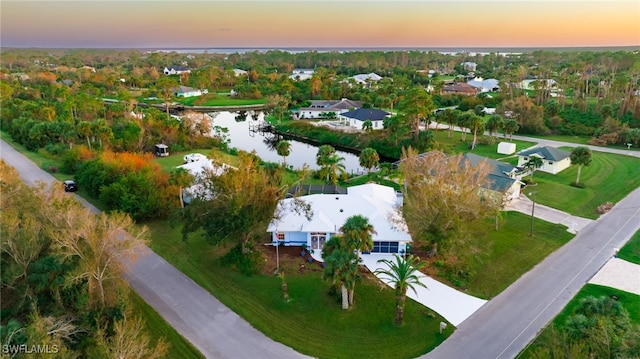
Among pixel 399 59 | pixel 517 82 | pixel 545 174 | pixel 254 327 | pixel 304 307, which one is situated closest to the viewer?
pixel 254 327

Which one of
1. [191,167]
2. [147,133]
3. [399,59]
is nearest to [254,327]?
[191,167]

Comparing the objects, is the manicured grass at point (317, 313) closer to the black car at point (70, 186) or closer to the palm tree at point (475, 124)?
the black car at point (70, 186)

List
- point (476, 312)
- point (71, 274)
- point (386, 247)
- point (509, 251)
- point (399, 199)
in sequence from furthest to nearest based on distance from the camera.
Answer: point (399, 199), point (509, 251), point (386, 247), point (476, 312), point (71, 274)

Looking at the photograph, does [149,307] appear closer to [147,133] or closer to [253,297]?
[253,297]

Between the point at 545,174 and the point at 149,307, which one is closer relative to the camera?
the point at 149,307

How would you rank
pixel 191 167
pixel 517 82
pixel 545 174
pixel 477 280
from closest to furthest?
1. pixel 477 280
2. pixel 191 167
3. pixel 545 174
4. pixel 517 82

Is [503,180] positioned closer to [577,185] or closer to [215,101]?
[577,185]

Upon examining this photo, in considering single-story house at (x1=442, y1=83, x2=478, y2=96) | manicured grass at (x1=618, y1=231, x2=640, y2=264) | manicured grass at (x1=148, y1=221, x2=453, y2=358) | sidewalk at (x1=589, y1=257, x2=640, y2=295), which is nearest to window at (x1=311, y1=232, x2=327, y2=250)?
manicured grass at (x1=148, y1=221, x2=453, y2=358)

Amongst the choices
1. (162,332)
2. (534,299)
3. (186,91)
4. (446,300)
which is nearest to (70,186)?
(162,332)
